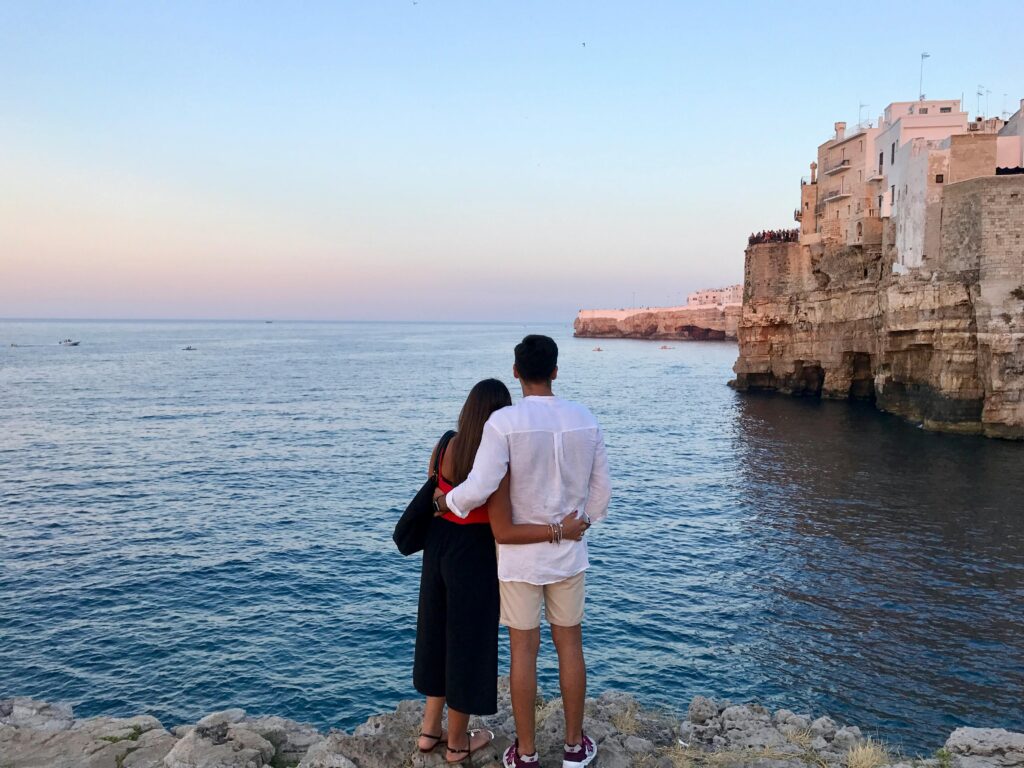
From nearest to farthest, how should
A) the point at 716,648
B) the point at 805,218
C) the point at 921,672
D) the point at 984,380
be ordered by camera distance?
1. the point at 921,672
2. the point at 716,648
3. the point at 984,380
4. the point at 805,218

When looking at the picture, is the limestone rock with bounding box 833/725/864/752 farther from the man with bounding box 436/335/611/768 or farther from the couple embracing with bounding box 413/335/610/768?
the man with bounding box 436/335/611/768

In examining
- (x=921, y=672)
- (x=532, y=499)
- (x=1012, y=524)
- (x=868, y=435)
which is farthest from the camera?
(x=868, y=435)

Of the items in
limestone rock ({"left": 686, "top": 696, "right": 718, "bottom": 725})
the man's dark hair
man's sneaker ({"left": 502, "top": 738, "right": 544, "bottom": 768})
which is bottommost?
limestone rock ({"left": 686, "top": 696, "right": 718, "bottom": 725})

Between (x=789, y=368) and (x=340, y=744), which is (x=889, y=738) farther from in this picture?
(x=789, y=368)

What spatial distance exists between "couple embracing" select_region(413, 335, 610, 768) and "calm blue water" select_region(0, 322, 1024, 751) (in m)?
7.91

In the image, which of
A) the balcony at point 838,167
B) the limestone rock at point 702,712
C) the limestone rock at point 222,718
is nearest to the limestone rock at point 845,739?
the limestone rock at point 702,712

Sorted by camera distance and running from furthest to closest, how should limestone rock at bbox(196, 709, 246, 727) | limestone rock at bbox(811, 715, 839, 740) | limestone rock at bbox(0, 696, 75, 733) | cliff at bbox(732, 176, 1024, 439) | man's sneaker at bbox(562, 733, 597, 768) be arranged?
cliff at bbox(732, 176, 1024, 439) → limestone rock at bbox(0, 696, 75, 733) → limestone rock at bbox(811, 715, 839, 740) → limestone rock at bbox(196, 709, 246, 727) → man's sneaker at bbox(562, 733, 597, 768)

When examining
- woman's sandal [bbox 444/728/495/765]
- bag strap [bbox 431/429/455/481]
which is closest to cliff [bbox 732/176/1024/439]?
woman's sandal [bbox 444/728/495/765]

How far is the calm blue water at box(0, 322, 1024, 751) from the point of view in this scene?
13.4 meters

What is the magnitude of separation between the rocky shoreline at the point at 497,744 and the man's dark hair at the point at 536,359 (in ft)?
9.84

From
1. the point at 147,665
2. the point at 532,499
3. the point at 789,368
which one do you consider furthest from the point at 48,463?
the point at 789,368

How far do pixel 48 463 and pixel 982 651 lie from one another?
3393 cm

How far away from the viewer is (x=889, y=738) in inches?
452

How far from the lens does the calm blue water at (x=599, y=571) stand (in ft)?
44.1
